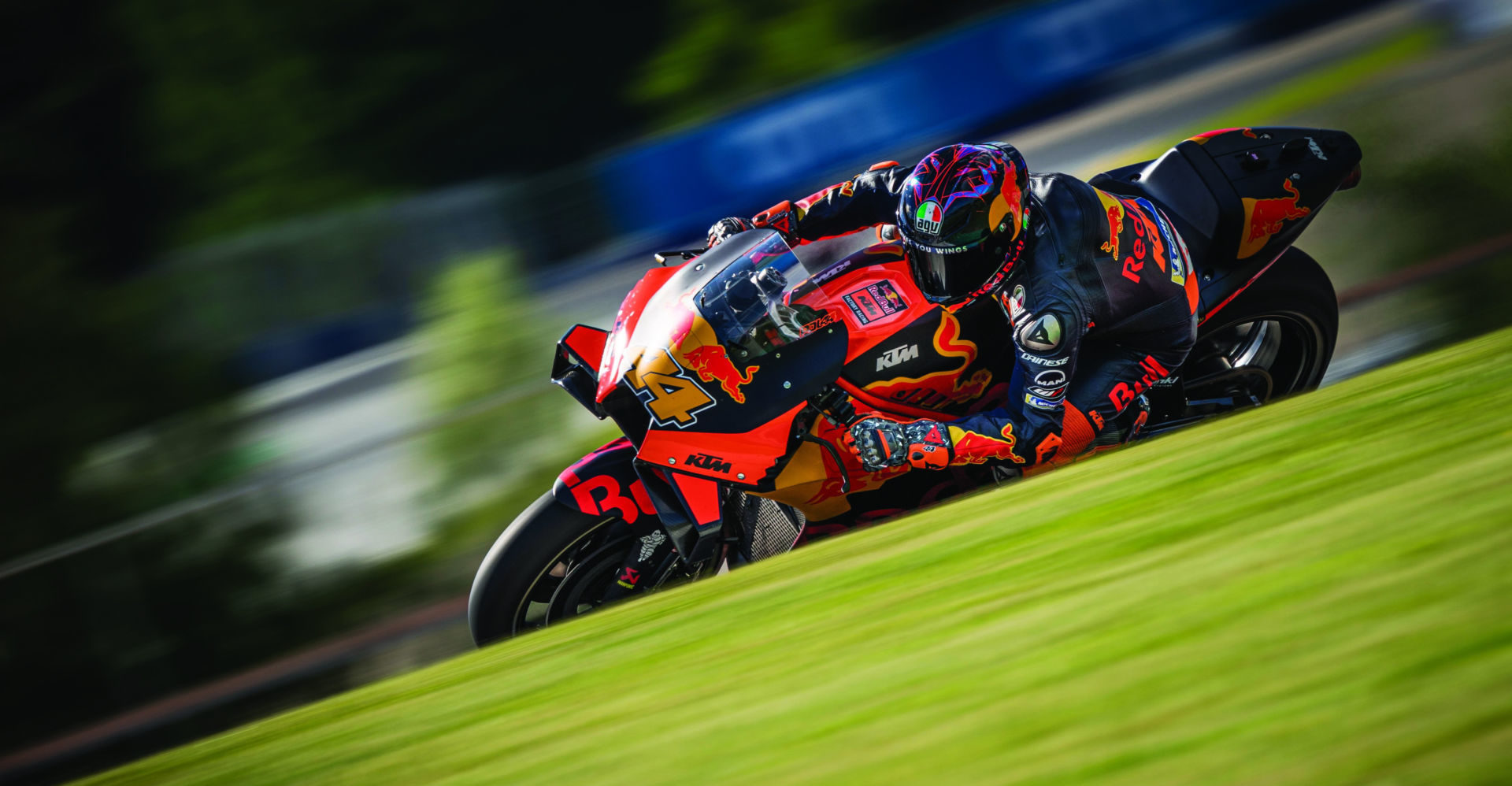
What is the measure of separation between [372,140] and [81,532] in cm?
549

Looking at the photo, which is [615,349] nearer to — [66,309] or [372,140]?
[66,309]

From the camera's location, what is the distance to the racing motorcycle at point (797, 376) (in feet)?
10.7

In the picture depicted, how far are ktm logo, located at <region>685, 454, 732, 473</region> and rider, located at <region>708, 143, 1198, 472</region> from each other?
37cm

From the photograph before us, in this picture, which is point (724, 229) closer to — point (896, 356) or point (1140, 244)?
point (896, 356)

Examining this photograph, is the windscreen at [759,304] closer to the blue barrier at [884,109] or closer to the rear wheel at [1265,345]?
the rear wheel at [1265,345]

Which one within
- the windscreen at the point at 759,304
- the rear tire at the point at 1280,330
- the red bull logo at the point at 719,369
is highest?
the windscreen at the point at 759,304

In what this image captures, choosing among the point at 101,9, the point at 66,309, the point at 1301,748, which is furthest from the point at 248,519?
the point at 101,9

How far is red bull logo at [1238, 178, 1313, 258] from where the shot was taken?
3850 mm

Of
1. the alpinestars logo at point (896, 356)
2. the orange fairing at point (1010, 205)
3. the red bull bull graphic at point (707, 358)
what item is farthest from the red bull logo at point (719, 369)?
the orange fairing at point (1010, 205)

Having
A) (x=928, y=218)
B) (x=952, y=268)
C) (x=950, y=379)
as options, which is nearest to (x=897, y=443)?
(x=950, y=379)

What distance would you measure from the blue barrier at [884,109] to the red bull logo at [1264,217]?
546 cm

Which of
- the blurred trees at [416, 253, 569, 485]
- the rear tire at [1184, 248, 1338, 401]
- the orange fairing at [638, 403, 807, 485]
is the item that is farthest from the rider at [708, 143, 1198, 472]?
the blurred trees at [416, 253, 569, 485]

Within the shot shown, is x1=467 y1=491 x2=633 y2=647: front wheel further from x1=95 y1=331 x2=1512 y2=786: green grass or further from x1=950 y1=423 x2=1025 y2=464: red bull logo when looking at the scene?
x1=950 y1=423 x2=1025 y2=464: red bull logo

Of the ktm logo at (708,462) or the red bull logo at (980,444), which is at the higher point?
the ktm logo at (708,462)
